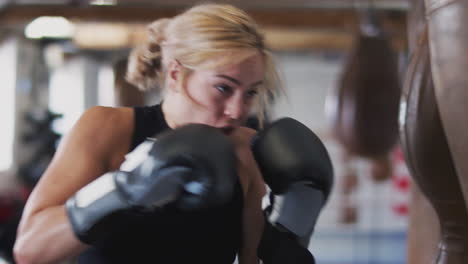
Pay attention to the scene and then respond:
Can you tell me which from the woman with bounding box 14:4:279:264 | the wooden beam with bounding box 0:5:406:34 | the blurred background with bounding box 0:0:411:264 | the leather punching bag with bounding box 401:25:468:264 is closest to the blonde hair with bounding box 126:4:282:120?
the woman with bounding box 14:4:279:264

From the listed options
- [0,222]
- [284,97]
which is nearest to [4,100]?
[0,222]

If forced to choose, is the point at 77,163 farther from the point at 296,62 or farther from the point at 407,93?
the point at 296,62

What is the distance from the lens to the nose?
0.93 m

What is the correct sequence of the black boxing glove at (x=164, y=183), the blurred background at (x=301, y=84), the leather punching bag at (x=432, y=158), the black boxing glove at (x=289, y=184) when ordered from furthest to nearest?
1. the blurred background at (x=301, y=84)
2. the leather punching bag at (x=432, y=158)
3. the black boxing glove at (x=289, y=184)
4. the black boxing glove at (x=164, y=183)

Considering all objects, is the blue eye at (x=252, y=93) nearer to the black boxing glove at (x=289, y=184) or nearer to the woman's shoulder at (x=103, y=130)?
the black boxing glove at (x=289, y=184)

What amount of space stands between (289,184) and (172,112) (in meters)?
0.22

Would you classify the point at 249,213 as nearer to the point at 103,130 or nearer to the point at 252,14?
the point at 103,130

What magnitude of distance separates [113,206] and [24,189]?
4.08 m

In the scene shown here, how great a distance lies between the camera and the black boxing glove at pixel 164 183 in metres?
0.83

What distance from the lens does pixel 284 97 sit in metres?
1.07

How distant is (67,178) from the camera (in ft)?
3.05

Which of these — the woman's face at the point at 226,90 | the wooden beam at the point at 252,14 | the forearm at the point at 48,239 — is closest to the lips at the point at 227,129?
the woman's face at the point at 226,90

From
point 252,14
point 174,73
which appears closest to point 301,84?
point 252,14

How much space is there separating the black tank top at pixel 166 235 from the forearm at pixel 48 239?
0.33ft
